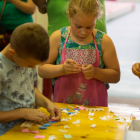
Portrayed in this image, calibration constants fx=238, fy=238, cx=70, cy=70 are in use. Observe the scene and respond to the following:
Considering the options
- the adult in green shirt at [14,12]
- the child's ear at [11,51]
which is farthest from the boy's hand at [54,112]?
the adult in green shirt at [14,12]

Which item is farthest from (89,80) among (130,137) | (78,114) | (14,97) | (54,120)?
(130,137)

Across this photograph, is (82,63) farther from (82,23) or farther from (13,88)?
(13,88)

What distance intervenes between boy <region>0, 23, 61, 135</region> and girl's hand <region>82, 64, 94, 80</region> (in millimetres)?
308

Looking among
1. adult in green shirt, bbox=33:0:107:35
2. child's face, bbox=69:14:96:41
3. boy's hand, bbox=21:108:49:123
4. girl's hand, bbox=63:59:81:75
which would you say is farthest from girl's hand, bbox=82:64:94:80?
adult in green shirt, bbox=33:0:107:35

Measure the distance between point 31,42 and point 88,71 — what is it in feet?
1.80

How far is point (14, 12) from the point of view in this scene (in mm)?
2242

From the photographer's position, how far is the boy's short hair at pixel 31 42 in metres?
1.02

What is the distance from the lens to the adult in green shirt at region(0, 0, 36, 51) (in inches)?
86.0

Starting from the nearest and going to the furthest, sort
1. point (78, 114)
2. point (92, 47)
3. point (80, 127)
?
point (80, 127)
point (78, 114)
point (92, 47)

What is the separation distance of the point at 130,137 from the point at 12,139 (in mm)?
497

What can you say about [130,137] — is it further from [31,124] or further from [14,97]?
[14,97]

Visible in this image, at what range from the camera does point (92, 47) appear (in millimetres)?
1621

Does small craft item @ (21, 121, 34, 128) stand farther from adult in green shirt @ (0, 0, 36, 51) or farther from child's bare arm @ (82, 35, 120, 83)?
adult in green shirt @ (0, 0, 36, 51)

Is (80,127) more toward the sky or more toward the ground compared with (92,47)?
more toward the ground
